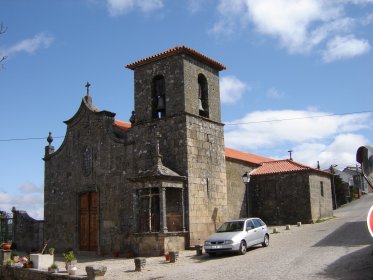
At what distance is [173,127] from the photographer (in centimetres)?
2097

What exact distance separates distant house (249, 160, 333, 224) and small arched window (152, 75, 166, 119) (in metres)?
10.3

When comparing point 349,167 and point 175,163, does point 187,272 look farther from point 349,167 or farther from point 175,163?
point 349,167

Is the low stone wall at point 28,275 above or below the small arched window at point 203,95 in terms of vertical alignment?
below

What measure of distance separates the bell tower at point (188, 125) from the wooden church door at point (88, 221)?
3928 mm

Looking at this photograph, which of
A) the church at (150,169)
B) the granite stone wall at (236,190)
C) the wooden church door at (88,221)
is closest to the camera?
the church at (150,169)

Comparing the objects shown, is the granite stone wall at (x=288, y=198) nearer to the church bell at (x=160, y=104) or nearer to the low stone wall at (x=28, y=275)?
the church bell at (x=160, y=104)

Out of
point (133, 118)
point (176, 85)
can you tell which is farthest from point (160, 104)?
point (133, 118)

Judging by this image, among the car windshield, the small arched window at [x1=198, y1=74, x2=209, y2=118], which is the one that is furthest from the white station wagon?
the small arched window at [x1=198, y1=74, x2=209, y2=118]

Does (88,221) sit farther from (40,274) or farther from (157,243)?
(40,274)

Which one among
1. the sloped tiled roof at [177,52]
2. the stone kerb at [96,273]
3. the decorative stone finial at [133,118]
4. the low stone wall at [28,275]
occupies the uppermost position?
the sloped tiled roof at [177,52]

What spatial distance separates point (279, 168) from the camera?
1164 inches

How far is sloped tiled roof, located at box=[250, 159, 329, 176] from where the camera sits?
2845 centimetres

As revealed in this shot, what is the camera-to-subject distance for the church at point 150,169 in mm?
19891

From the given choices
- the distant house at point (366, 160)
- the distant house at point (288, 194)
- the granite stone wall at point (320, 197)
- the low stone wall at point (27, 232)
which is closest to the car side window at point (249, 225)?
the distant house at point (288, 194)
